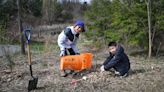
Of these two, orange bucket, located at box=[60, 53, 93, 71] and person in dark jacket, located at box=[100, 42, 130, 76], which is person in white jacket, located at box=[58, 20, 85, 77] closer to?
orange bucket, located at box=[60, 53, 93, 71]

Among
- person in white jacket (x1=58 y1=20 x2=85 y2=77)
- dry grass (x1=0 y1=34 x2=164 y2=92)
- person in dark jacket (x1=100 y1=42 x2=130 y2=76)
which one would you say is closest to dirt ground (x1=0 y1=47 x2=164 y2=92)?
dry grass (x1=0 y1=34 x2=164 y2=92)

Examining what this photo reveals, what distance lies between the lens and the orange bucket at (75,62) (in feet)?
27.2

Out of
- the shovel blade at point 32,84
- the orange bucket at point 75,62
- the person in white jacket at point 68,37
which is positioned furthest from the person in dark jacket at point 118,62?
the shovel blade at point 32,84

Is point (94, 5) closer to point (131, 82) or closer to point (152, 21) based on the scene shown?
point (152, 21)

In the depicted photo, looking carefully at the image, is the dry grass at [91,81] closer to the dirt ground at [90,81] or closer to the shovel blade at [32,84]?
the dirt ground at [90,81]

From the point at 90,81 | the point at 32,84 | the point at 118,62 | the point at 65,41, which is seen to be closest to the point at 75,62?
the point at 65,41

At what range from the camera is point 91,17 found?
16.9 m

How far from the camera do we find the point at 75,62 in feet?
27.5

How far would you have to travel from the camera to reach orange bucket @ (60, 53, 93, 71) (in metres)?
8.29

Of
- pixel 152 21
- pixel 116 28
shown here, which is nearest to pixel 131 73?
pixel 152 21

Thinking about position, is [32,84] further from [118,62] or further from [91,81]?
[118,62]

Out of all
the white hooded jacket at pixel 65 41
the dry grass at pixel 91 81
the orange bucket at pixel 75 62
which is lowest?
the dry grass at pixel 91 81

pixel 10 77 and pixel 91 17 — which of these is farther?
pixel 91 17

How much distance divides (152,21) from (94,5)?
15.9 ft
